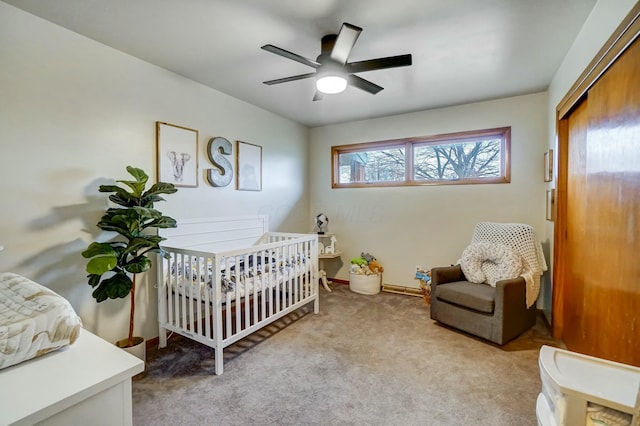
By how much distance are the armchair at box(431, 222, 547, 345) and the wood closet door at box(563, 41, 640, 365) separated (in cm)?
36

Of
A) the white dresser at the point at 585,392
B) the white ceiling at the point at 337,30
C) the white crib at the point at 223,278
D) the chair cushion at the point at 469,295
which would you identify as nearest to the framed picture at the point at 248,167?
the white crib at the point at 223,278

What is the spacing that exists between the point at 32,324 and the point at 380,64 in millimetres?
2216

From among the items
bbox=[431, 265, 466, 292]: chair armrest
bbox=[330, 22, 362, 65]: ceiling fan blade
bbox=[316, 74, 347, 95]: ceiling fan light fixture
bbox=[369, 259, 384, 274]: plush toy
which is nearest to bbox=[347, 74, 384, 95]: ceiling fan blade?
bbox=[316, 74, 347, 95]: ceiling fan light fixture

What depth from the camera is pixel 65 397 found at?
0.87m

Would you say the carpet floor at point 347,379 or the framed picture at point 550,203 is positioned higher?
the framed picture at point 550,203

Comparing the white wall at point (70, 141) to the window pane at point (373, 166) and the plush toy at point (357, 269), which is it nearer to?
the plush toy at point (357, 269)

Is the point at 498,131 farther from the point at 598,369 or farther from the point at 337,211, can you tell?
the point at 598,369

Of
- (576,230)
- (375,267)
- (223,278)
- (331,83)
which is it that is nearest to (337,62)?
(331,83)

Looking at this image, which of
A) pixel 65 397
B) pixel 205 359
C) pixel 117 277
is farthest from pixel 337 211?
pixel 65 397

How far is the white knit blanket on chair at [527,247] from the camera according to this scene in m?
2.65

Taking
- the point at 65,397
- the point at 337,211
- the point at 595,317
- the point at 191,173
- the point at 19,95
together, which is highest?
the point at 19,95

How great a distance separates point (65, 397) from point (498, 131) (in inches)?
162

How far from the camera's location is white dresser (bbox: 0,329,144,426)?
2.77 feet

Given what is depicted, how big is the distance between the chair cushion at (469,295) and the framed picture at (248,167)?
2396 mm
